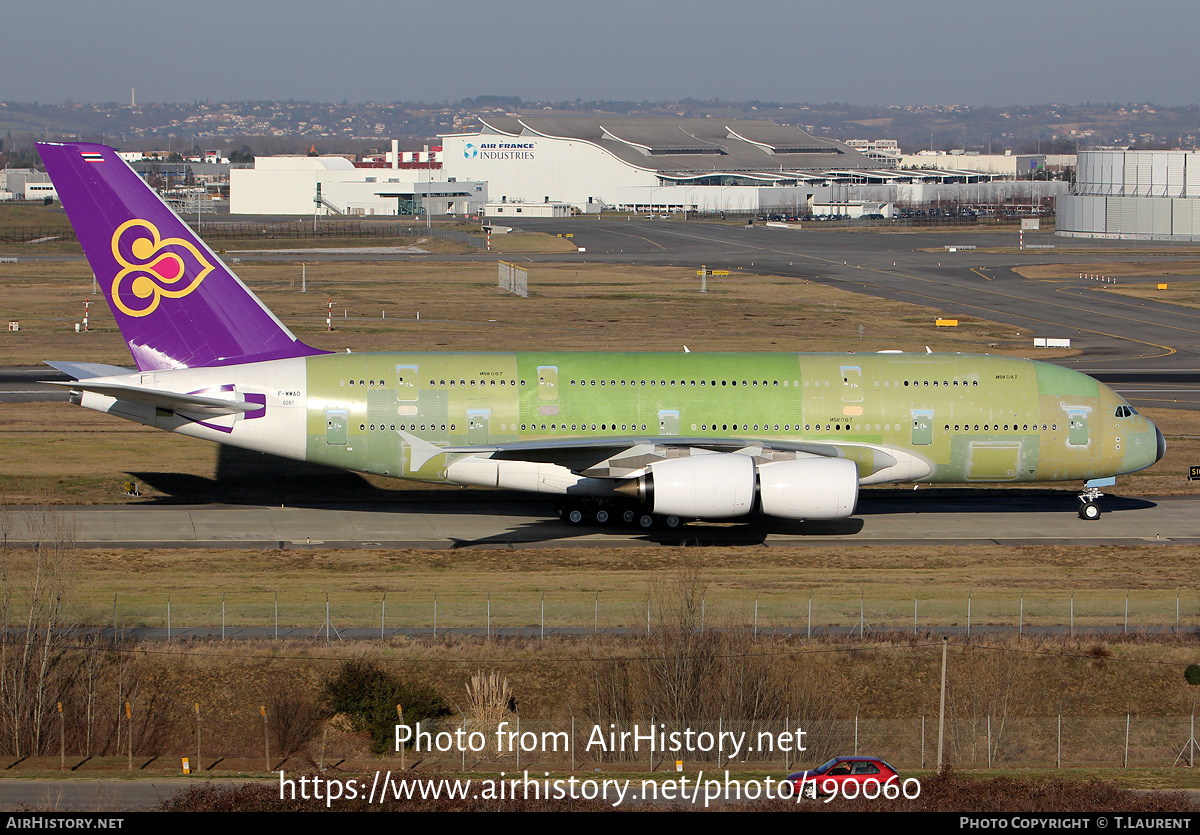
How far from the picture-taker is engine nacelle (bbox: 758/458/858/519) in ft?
142

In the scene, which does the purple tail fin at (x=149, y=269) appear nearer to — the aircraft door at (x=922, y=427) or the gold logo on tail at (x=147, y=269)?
the gold logo on tail at (x=147, y=269)

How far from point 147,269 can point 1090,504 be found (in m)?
37.1

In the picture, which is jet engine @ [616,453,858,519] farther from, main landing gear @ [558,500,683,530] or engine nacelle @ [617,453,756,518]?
main landing gear @ [558,500,683,530]

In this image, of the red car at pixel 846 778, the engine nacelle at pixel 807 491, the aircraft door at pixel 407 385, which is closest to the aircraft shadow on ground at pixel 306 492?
the aircraft door at pixel 407 385

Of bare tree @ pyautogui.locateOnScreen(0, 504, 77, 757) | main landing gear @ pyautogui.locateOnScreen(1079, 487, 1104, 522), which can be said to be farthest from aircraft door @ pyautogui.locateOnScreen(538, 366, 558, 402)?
main landing gear @ pyautogui.locateOnScreen(1079, 487, 1104, 522)

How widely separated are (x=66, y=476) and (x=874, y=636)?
114 feet

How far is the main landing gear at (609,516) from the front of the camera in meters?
47.8

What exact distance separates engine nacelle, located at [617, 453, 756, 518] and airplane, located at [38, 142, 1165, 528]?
43.1 inches

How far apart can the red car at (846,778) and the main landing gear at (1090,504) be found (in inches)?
980

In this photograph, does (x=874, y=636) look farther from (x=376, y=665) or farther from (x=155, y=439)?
(x=155, y=439)

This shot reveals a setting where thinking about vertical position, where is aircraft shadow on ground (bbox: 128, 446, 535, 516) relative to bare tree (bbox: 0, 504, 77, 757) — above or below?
above

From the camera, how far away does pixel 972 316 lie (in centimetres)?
10969

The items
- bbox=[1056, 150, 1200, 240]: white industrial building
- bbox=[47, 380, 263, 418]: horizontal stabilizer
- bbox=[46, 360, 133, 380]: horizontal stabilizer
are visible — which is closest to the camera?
bbox=[47, 380, 263, 418]: horizontal stabilizer
